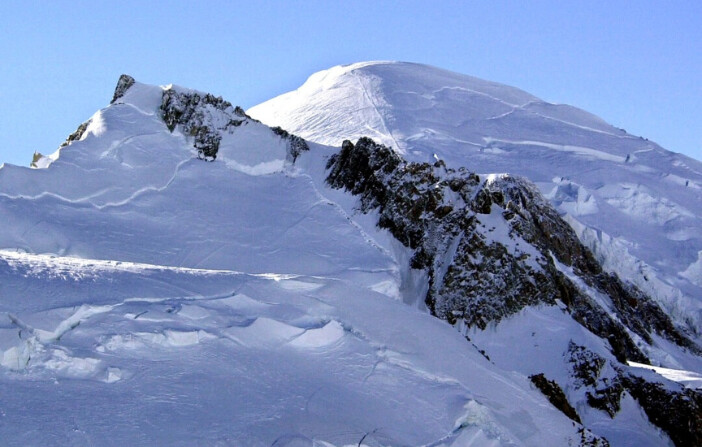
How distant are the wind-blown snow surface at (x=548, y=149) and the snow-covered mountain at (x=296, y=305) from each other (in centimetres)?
260

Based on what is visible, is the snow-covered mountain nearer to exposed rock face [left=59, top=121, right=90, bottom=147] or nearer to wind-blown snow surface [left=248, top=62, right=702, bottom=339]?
exposed rock face [left=59, top=121, right=90, bottom=147]

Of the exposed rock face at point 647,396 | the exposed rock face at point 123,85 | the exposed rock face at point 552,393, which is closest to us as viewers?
the exposed rock face at point 552,393

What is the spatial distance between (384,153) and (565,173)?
1556cm

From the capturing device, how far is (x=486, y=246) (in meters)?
29.9

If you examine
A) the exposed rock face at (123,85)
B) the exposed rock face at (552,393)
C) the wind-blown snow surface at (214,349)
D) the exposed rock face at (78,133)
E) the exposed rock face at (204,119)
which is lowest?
the exposed rock face at (552,393)

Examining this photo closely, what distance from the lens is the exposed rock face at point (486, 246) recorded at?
29.1 metres

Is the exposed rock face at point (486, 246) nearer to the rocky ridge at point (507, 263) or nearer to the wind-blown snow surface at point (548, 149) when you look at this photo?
the rocky ridge at point (507, 263)

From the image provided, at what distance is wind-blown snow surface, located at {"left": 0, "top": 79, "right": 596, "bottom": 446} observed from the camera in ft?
46.6

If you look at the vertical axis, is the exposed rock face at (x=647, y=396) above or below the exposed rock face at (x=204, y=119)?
below

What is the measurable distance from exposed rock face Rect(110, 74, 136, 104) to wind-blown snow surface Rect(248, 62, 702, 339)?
11.8m

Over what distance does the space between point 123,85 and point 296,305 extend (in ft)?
68.4

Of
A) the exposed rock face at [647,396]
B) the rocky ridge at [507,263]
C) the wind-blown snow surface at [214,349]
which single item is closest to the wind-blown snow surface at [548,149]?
the rocky ridge at [507,263]

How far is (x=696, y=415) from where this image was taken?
82.6 ft

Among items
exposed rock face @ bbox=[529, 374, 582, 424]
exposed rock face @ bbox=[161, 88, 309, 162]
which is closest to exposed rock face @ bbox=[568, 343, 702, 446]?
exposed rock face @ bbox=[529, 374, 582, 424]
